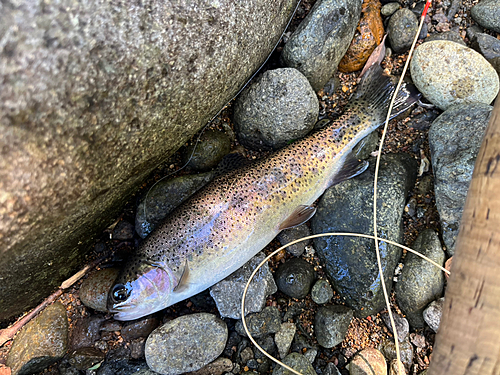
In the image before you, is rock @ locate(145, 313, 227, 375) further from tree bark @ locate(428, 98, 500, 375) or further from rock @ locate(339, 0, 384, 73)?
rock @ locate(339, 0, 384, 73)

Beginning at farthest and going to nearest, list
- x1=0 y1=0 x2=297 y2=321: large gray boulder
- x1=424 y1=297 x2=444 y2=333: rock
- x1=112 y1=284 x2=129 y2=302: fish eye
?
x1=424 y1=297 x2=444 y2=333: rock → x1=112 y1=284 x2=129 y2=302: fish eye → x1=0 y1=0 x2=297 y2=321: large gray boulder

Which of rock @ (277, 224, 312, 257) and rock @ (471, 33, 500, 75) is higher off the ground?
Answer: rock @ (471, 33, 500, 75)

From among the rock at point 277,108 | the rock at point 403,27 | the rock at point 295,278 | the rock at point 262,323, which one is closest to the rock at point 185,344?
the rock at point 262,323

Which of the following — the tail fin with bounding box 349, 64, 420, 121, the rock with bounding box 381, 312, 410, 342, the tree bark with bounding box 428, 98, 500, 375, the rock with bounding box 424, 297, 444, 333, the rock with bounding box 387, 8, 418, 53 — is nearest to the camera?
the tree bark with bounding box 428, 98, 500, 375

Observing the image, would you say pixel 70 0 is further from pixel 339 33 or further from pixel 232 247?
pixel 339 33

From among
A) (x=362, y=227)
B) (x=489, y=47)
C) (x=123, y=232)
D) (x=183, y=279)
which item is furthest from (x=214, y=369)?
(x=489, y=47)

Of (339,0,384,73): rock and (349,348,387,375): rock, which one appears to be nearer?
(349,348,387,375): rock

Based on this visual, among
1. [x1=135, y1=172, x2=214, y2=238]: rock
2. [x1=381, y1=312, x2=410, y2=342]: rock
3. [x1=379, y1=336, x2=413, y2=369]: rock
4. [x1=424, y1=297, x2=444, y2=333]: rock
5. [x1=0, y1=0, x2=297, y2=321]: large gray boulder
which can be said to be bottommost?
[x1=379, y1=336, x2=413, y2=369]: rock

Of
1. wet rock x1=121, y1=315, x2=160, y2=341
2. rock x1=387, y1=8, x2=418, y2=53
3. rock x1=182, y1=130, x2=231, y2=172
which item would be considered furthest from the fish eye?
rock x1=387, y1=8, x2=418, y2=53

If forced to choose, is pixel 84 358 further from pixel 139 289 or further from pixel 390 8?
pixel 390 8
